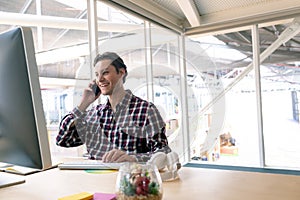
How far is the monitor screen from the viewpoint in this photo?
0.84m

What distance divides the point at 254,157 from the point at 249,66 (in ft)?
4.60

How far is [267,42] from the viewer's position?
4250 millimetres

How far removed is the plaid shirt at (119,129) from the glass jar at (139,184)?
609 mm

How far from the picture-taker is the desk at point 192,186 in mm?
855

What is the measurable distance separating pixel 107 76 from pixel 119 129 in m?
0.32

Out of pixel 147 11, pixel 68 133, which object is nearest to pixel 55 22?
pixel 147 11

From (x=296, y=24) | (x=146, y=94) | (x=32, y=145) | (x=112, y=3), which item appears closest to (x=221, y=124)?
(x=146, y=94)

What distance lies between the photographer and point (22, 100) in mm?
856

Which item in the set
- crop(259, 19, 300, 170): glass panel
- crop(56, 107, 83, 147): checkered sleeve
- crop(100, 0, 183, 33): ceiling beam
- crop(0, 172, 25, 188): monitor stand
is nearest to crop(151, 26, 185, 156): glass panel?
crop(56, 107, 83, 147): checkered sleeve

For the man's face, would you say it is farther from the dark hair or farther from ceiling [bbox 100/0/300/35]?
ceiling [bbox 100/0/300/35]

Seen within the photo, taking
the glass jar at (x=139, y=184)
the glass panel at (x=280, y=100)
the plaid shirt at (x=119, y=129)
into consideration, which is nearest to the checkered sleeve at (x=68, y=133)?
the plaid shirt at (x=119, y=129)

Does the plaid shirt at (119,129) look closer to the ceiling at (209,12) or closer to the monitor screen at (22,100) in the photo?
the monitor screen at (22,100)

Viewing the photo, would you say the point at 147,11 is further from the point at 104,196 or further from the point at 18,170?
the point at 104,196

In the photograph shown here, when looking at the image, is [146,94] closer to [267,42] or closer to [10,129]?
[10,129]
